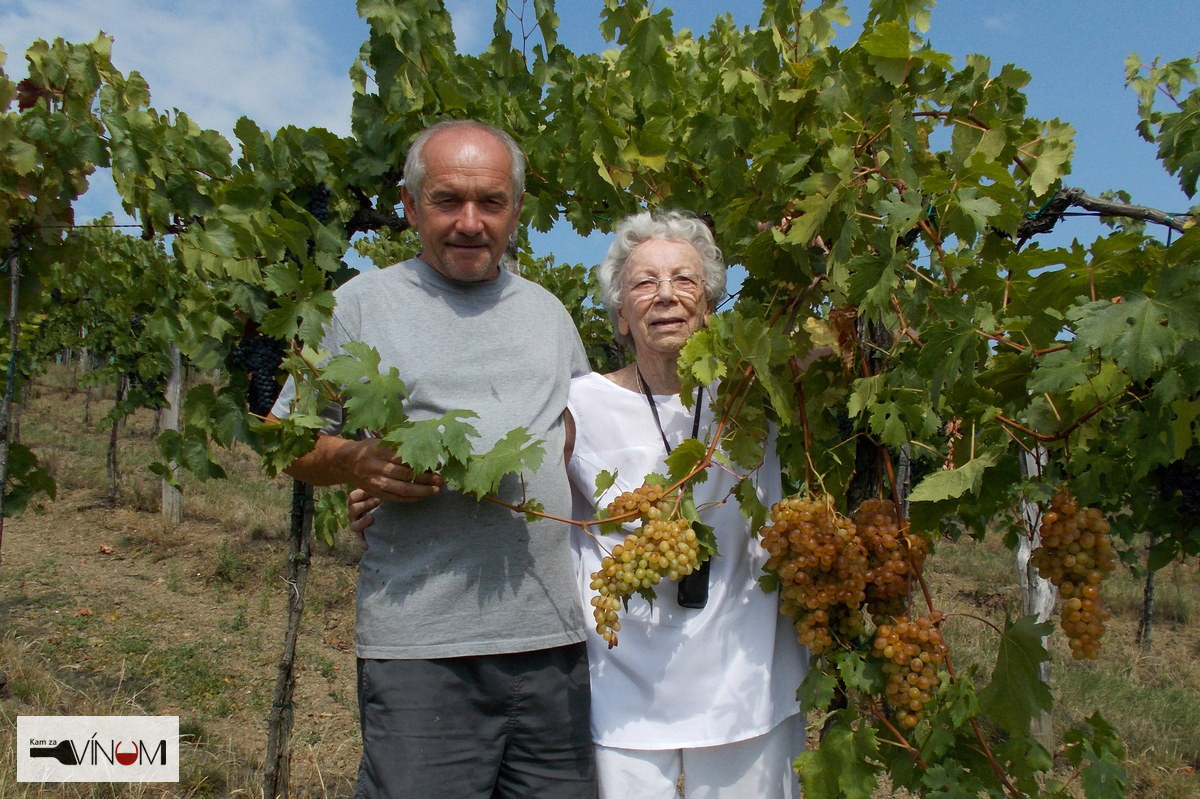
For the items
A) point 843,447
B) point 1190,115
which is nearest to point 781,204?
point 843,447

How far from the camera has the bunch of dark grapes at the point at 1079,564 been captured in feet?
4.62

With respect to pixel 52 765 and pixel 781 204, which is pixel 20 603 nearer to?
pixel 52 765

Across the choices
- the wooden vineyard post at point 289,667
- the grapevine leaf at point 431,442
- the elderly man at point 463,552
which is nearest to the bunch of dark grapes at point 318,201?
the wooden vineyard post at point 289,667

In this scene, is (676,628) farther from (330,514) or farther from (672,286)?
(330,514)

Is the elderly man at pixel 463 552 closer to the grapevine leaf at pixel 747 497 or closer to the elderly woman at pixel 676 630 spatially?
the elderly woman at pixel 676 630

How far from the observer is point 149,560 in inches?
346

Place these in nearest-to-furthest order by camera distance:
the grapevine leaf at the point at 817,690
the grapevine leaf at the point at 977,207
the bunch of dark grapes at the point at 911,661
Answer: the grapevine leaf at the point at 977,207 < the bunch of dark grapes at the point at 911,661 < the grapevine leaf at the point at 817,690

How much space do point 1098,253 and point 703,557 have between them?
3.19 ft

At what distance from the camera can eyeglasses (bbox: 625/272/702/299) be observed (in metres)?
2.08

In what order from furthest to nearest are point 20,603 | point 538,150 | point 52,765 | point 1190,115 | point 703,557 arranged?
point 20,603 → point 52,765 → point 538,150 → point 1190,115 → point 703,557

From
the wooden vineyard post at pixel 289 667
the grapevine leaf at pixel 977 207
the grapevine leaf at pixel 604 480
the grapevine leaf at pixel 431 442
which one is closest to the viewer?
the grapevine leaf at pixel 977 207

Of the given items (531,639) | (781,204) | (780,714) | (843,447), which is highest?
(781,204)

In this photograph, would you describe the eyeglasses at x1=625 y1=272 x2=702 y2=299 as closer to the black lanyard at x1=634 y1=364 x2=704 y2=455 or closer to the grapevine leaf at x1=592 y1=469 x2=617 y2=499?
the black lanyard at x1=634 y1=364 x2=704 y2=455

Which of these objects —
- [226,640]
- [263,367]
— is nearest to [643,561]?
[263,367]
